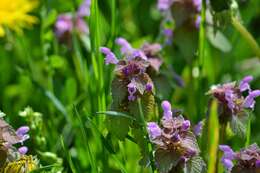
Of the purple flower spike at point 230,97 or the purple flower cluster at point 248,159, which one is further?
the purple flower spike at point 230,97

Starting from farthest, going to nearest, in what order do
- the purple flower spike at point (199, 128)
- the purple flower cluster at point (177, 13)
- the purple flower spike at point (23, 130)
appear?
the purple flower cluster at point (177, 13) < the purple flower spike at point (199, 128) < the purple flower spike at point (23, 130)

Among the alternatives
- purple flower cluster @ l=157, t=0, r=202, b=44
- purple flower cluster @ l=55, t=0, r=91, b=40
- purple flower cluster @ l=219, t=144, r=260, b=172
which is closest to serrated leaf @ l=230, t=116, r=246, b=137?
purple flower cluster @ l=219, t=144, r=260, b=172

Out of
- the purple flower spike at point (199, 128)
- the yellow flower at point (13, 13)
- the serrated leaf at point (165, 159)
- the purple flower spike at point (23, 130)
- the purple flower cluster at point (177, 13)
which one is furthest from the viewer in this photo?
the yellow flower at point (13, 13)

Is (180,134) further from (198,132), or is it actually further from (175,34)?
(175,34)

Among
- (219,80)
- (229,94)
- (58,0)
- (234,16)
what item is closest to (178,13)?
(234,16)

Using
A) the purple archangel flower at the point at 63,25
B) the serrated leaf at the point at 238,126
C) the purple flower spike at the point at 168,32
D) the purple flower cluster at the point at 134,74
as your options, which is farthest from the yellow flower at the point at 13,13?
the serrated leaf at the point at 238,126

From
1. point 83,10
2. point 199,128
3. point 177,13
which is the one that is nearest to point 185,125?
point 199,128

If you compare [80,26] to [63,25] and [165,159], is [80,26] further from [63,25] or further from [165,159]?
[165,159]

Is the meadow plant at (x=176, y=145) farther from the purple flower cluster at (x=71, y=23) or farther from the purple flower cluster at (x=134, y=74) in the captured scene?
the purple flower cluster at (x=71, y=23)
